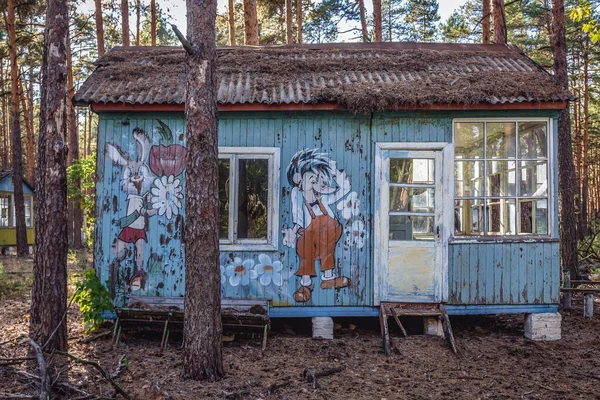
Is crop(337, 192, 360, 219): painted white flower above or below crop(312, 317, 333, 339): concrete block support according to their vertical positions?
above

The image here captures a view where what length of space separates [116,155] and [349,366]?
14.2ft

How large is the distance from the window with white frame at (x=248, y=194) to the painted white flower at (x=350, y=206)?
37.5 inches

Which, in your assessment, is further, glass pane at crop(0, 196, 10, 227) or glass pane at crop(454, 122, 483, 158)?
glass pane at crop(0, 196, 10, 227)

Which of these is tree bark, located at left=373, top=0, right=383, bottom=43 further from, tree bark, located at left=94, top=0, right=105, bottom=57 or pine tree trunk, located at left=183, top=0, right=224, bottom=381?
pine tree trunk, located at left=183, top=0, right=224, bottom=381

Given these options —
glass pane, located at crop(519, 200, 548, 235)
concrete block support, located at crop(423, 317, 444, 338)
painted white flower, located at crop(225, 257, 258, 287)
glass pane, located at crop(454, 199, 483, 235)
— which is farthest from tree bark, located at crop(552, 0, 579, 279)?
painted white flower, located at crop(225, 257, 258, 287)

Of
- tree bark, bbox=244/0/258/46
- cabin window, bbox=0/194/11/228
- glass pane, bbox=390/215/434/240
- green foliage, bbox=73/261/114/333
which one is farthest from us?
cabin window, bbox=0/194/11/228

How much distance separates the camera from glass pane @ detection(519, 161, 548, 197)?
7.38m

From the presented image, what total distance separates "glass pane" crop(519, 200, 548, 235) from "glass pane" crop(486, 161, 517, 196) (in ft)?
0.89

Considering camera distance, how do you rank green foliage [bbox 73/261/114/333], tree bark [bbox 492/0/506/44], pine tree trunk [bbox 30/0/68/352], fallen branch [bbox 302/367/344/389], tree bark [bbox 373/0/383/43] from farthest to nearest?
1. tree bark [bbox 373/0/383/43]
2. tree bark [bbox 492/0/506/44]
3. green foliage [bbox 73/261/114/333]
4. pine tree trunk [bbox 30/0/68/352]
5. fallen branch [bbox 302/367/344/389]

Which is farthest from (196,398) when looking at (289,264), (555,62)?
(555,62)

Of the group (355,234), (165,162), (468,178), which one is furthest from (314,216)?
(468,178)

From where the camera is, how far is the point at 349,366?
6.08m

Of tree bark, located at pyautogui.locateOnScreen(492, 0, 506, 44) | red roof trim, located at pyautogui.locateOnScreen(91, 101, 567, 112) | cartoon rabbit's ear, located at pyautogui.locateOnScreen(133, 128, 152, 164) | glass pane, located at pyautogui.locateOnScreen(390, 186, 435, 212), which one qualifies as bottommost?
glass pane, located at pyautogui.locateOnScreen(390, 186, 435, 212)

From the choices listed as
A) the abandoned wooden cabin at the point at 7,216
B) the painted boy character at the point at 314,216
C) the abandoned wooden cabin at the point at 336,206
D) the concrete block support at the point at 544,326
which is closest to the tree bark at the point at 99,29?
the abandoned wooden cabin at the point at 7,216
